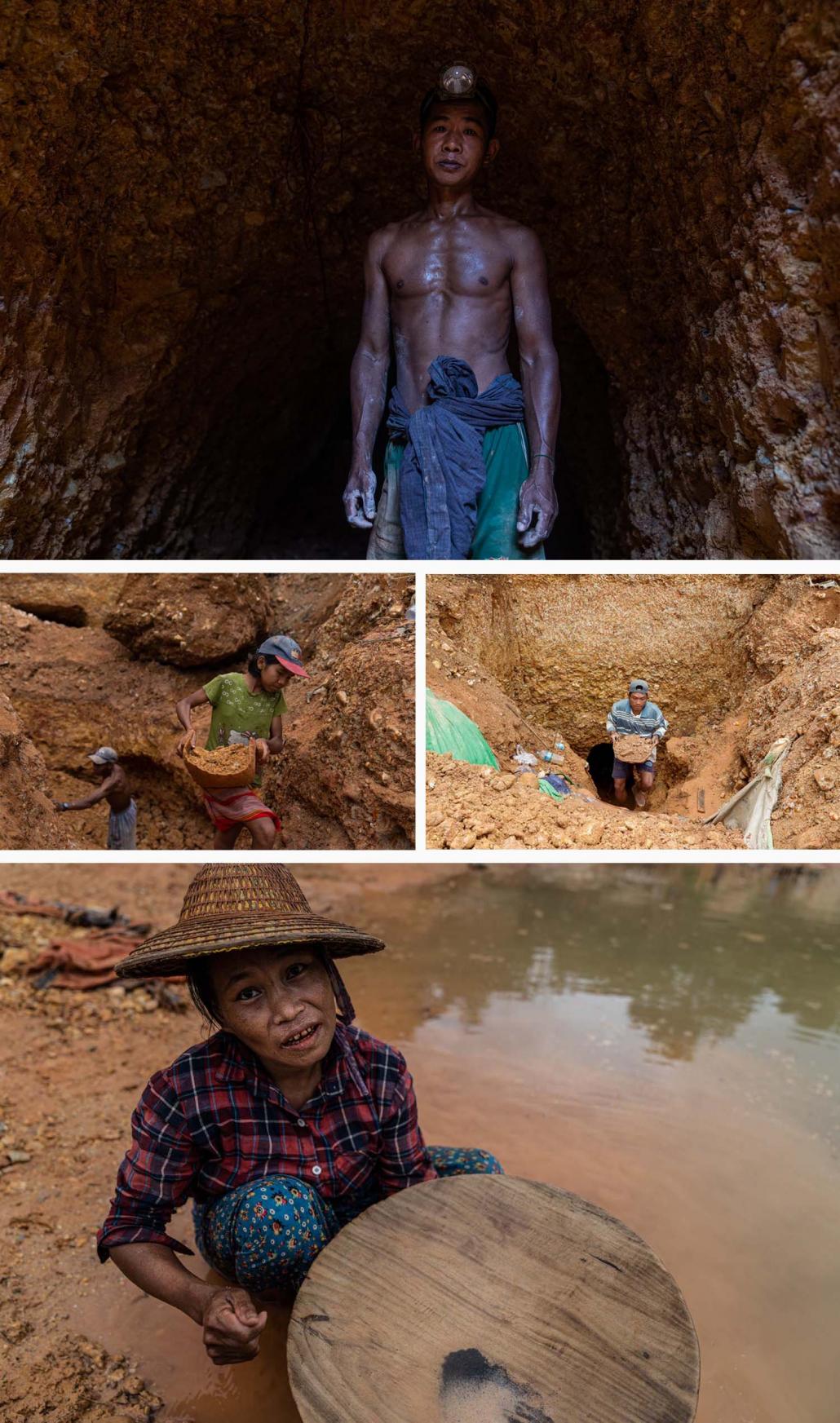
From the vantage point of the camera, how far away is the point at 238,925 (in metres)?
1.73

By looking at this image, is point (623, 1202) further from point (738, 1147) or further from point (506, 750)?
point (506, 750)

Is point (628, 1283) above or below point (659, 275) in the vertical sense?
below

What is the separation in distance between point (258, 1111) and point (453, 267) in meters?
2.39

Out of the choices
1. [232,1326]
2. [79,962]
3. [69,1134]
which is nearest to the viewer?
[232,1326]

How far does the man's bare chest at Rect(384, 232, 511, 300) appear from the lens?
9.77 feet

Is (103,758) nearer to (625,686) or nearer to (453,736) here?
(453,736)

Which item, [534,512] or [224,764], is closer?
[224,764]

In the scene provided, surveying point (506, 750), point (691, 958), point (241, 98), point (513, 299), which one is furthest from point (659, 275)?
point (691, 958)

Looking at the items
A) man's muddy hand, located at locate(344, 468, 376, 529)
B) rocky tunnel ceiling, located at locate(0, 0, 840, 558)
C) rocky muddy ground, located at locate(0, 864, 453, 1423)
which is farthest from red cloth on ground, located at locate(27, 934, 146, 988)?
man's muddy hand, located at locate(344, 468, 376, 529)

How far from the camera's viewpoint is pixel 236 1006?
1.80 m

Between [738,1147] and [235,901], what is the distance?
176 centimetres

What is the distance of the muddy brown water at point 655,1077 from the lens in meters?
2.08

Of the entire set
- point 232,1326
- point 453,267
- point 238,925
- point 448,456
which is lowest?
point 232,1326

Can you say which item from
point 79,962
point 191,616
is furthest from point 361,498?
point 79,962
